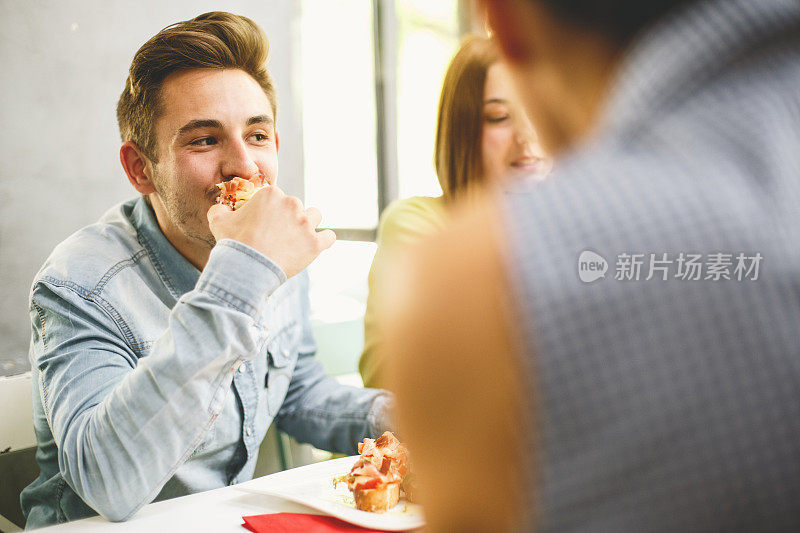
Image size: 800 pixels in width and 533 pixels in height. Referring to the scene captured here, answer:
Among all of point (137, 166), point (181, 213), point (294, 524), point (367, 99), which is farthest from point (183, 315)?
point (367, 99)

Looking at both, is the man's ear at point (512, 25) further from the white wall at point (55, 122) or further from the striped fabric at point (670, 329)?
the white wall at point (55, 122)

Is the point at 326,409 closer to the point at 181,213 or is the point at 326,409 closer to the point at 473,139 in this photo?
the point at 181,213

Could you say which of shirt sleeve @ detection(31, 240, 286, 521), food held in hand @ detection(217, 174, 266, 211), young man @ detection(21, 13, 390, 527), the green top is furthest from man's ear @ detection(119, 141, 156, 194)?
the green top

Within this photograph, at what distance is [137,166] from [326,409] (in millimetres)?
800

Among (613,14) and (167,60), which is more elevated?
(167,60)

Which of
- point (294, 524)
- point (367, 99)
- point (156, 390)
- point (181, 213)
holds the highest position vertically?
point (367, 99)

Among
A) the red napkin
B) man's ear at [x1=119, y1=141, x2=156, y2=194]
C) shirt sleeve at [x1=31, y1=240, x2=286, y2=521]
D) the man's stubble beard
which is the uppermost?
man's ear at [x1=119, y1=141, x2=156, y2=194]

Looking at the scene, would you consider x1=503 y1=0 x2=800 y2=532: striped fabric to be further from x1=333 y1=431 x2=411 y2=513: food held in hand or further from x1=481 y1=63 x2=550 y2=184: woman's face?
x1=481 y1=63 x2=550 y2=184: woman's face

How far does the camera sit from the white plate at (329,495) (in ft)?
3.38

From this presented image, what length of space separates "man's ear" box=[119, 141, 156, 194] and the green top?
0.74m

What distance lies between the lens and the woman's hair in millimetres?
2201

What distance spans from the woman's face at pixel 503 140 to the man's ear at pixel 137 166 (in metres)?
1.16

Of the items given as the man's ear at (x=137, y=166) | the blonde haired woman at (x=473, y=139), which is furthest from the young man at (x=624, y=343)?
the blonde haired woman at (x=473, y=139)

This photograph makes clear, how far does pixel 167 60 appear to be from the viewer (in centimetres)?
153
